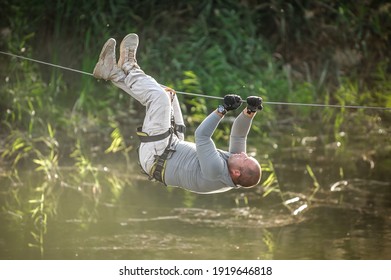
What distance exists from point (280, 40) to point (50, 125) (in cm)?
259

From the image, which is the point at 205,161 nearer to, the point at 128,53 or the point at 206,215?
the point at 128,53

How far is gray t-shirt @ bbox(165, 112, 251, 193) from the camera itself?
5.24m

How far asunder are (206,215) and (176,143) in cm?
289

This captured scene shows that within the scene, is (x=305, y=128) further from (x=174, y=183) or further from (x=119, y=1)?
(x=174, y=183)

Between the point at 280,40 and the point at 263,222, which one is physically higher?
the point at 280,40

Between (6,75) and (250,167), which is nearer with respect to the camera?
(250,167)

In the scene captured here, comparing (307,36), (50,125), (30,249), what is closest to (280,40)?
(307,36)

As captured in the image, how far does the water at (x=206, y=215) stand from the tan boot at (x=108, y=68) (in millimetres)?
2224

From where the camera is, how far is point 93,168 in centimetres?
925

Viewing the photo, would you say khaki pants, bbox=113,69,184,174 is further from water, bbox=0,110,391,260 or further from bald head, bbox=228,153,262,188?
water, bbox=0,110,391,260

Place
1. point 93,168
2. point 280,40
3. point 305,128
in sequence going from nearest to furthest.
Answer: point 93,168 < point 305,128 < point 280,40

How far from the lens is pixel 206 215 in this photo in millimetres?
8422

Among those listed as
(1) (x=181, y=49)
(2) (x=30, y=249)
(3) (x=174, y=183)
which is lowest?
(2) (x=30, y=249)

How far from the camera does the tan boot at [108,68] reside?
5.62 meters
